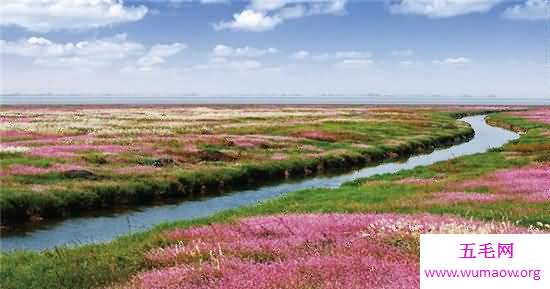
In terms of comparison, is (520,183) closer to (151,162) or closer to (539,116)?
(151,162)

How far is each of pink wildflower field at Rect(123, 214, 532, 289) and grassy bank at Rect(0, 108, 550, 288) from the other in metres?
1.05

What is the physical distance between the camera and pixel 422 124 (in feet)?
263

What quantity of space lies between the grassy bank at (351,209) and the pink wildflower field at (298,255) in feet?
3.46

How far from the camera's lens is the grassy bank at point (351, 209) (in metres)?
11.6

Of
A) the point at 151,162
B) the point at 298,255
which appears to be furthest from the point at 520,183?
the point at 151,162

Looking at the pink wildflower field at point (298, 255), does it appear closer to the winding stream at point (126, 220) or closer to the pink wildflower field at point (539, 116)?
the winding stream at point (126, 220)

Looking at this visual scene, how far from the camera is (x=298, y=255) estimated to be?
1079 centimetres

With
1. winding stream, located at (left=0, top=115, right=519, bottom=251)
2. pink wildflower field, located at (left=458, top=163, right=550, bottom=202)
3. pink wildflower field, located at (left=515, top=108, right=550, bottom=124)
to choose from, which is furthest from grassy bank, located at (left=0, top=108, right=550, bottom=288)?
pink wildflower field, located at (left=515, top=108, right=550, bottom=124)

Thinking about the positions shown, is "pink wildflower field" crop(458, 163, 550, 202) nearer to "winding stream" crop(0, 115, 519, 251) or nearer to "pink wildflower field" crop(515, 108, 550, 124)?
"winding stream" crop(0, 115, 519, 251)

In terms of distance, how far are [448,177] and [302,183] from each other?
9.30m

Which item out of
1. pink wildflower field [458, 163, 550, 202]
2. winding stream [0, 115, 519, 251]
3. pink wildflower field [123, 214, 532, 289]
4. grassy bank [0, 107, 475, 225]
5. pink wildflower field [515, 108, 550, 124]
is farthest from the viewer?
pink wildflower field [515, 108, 550, 124]

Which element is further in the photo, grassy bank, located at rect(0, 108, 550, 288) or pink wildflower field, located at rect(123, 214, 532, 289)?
grassy bank, located at rect(0, 108, 550, 288)

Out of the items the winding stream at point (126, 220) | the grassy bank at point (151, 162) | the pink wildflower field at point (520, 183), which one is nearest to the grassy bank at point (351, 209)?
the pink wildflower field at point (520, 183)

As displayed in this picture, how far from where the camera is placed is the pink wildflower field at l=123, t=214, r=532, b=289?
8.88m
